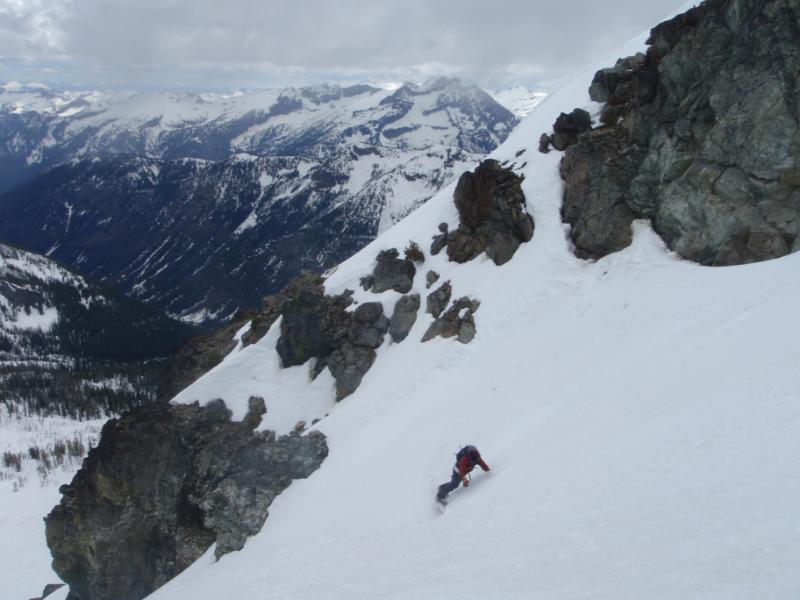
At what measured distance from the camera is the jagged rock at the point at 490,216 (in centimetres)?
3459

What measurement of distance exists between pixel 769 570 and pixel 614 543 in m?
3.15

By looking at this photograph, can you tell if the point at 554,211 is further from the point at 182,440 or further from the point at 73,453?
the point at 73,453

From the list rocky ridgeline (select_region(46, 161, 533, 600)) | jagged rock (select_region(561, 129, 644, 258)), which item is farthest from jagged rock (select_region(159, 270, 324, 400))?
jagged rock (select_region(561, 129, 644, 258))

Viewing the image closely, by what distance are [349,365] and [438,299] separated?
7.82 metres

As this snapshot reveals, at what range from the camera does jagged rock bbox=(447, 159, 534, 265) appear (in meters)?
34.6

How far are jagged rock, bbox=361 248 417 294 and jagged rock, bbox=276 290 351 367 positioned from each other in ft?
10.7

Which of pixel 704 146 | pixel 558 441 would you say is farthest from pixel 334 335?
pixel 704 146

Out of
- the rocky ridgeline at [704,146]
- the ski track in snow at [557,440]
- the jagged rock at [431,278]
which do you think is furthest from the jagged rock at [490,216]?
the rocky ridgeline at [704,146]

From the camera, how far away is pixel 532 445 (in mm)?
18984

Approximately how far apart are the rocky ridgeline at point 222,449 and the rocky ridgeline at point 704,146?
5661 millimetres

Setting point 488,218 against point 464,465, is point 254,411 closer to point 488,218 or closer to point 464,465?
point 488,218

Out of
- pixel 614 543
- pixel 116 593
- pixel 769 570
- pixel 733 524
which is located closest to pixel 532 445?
pixel 614 543

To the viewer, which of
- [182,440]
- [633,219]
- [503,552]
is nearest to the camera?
[503,552]

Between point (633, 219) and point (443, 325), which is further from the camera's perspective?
point (443, 325)
